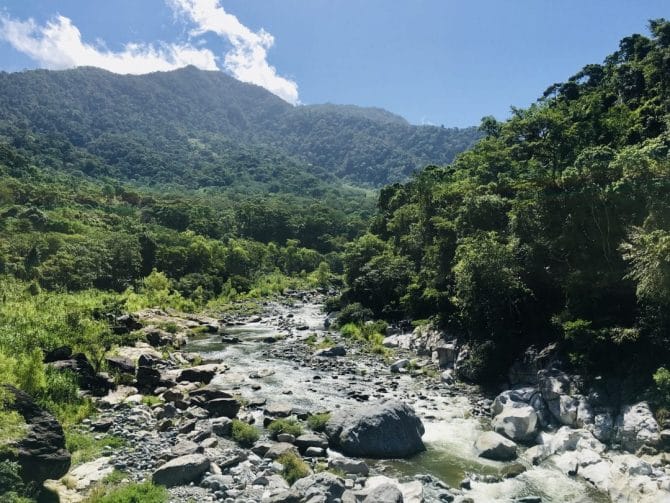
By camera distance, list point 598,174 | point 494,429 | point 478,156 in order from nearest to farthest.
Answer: point 494,429, point 598,174, point 478,156

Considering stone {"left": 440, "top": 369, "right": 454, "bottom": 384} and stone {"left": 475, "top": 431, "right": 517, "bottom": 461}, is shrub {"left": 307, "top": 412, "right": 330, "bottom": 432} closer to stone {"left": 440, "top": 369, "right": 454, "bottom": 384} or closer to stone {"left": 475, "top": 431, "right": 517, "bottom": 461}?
stone {"left": 475, "top": 431, "right": 517, "bottom": 461}

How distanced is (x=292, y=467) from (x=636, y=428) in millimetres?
15417

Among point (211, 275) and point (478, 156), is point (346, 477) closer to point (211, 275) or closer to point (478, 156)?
point (478, 156)

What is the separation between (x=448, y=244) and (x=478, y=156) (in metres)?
32.2

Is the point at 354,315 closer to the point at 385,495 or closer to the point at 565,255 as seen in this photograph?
the point at 565,255

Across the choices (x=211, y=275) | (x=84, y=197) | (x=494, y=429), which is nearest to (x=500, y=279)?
(x=494, y=429)

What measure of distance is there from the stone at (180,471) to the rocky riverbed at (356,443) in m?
0.04

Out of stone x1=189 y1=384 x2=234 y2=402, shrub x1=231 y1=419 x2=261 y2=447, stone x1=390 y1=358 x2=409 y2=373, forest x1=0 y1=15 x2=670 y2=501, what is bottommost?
shrub x1=231 y1=419 x2=261 y2=447

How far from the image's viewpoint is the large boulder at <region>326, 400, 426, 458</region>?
23141mm

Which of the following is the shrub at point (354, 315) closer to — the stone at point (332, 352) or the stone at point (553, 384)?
the stone at point (332, 352)

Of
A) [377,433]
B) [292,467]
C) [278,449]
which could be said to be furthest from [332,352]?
[292,467]

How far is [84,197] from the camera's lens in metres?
129

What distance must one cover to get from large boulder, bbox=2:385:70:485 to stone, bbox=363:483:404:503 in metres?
11.0

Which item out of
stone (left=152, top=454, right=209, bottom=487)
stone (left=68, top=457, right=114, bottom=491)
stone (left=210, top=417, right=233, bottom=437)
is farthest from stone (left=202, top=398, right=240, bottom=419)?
stone (left=152, top=454, right=209, bottom=487)
